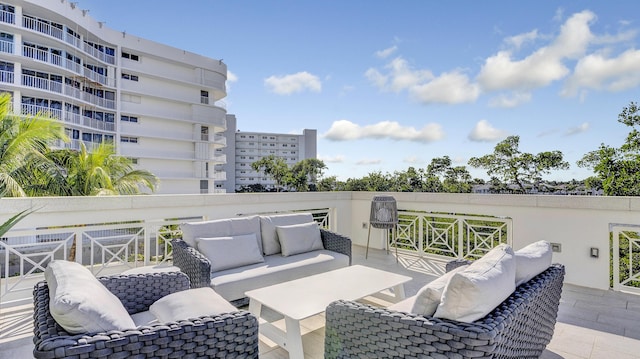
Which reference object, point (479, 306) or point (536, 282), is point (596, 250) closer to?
point (536, 282)

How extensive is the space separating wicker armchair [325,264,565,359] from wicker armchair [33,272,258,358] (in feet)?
1.68

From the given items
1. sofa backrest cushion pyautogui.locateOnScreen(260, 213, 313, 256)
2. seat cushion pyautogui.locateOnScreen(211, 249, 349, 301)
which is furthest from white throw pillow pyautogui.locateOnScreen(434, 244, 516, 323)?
sofa backrest cushion pyautogui.locateOnScreen(260, 213, 313, 256)

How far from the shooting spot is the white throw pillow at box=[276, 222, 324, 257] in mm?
4039

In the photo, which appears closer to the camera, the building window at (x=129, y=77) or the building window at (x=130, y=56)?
the building window at (x=129, y=77)

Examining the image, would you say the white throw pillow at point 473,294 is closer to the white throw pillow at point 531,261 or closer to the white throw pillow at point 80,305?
the white throw pillow at point 531,261

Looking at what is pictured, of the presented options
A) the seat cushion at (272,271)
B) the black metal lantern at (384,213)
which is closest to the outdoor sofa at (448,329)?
the seat cushion at (272,271)

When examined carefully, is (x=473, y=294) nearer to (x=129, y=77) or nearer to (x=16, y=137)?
(x=16, y=137)

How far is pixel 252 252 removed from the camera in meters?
3.66

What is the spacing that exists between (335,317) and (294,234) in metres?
2.20

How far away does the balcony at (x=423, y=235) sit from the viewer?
2953 mm

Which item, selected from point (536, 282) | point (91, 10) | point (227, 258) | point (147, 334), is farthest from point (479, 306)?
point (91, 10)

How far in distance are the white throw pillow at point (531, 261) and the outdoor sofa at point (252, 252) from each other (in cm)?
219

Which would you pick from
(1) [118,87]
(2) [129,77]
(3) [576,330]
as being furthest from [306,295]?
(2) [129,77]

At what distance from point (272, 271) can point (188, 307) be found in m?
1.45
